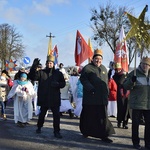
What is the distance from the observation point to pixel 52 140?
727cm

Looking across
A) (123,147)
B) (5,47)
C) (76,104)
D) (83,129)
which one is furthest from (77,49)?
(5,47)

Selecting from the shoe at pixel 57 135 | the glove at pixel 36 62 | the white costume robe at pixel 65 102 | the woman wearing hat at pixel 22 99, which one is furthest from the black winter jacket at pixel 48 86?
the white costume robe at pixel 65 102

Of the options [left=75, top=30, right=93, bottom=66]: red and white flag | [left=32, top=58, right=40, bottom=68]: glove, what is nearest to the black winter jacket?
[left=32, top=58, right=40, bottom=68]: glove

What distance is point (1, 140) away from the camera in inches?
288

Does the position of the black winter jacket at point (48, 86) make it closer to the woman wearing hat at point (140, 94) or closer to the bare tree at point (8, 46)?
the woman wearing hat at point (140, 94)

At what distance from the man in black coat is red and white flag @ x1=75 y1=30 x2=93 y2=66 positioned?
17.6 feet

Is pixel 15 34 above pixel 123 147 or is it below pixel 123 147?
above

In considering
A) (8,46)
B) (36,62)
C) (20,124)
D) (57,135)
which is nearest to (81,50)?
(20,124)

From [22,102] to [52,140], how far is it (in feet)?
7.39

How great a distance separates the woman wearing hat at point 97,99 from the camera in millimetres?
7105

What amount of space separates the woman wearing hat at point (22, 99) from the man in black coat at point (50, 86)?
137cm

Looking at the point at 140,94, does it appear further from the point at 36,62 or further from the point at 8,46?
the point at 8,46

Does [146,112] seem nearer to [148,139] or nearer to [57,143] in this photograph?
[148,139]

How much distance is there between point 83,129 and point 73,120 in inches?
117
